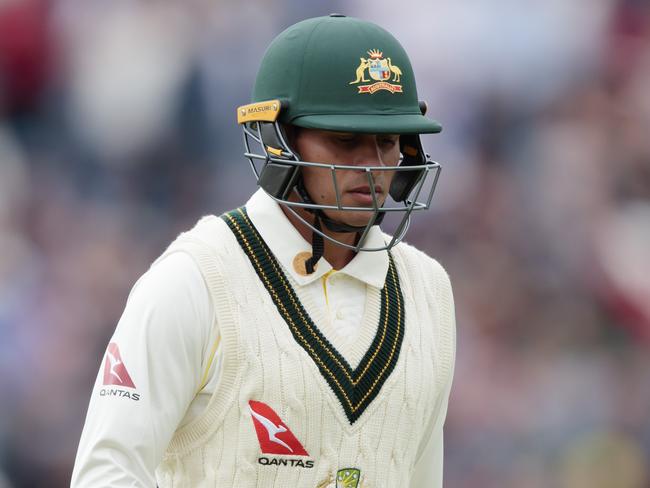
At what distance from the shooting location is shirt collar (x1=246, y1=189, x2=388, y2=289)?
8.93 ft

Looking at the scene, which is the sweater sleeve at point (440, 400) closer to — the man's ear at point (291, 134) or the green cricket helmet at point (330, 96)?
the green cricket helmet at point (330, 96)

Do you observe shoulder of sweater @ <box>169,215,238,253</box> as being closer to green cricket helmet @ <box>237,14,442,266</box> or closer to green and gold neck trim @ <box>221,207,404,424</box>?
green and gold neck trim @ <box>221,207,404,424</box>

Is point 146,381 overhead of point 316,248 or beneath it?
beneath

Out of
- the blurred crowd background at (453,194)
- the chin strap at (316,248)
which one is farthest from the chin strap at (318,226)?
the blurred crowd background at (453,194)

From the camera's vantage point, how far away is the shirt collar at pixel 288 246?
Result: 272cm

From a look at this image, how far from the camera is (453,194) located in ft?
19.0

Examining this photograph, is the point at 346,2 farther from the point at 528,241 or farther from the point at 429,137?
the point at 528,241

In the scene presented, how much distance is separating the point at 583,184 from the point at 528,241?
424 mm

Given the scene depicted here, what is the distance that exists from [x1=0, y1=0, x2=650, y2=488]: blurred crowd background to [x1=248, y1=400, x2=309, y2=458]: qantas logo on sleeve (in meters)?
2.79

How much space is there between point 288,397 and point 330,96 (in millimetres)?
725

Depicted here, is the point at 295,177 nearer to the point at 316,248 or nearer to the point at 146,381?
the point at 316,248

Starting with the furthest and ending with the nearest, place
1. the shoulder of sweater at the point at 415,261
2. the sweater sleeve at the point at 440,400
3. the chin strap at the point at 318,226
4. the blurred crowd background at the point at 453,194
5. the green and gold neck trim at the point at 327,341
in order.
→ 1. the blurred crowd background at the point at 453,194
2. the shoulder of sweater at the point at 415,261
3. the sweater sleeve at the point at 440,400
4. the chin strap at the point at 318,226
5. the green and gold neck trim at the point at 327,341

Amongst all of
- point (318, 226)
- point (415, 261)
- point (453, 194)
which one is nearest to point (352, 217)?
point (318, 226)

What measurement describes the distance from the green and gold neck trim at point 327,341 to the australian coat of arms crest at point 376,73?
1.42 ft
